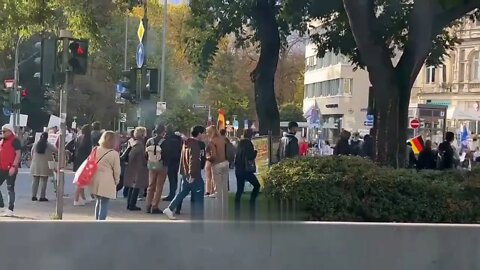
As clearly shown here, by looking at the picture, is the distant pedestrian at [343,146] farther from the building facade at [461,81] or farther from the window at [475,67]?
the window at [475,67]

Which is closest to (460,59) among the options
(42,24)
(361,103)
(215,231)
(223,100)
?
(361,103)

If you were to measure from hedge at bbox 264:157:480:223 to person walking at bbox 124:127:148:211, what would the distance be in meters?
5.81

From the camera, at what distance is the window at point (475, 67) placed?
56969 mm

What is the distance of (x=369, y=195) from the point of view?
951 centimetres

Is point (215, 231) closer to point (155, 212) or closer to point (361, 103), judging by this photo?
point (155, 212)

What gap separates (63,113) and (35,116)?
145 feet

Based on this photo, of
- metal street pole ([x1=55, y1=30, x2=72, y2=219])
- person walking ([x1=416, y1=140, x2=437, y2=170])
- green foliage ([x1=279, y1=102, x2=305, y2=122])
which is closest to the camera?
metal street pole ([x1=55, y1=30, x2=72, y2=219])

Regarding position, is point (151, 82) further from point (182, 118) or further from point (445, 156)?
point (182, 118)

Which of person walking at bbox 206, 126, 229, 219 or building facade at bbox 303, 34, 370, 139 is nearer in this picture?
person walking at bbox 206, 126, 229, 219

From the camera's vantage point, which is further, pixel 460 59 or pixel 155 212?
pixel 460 59

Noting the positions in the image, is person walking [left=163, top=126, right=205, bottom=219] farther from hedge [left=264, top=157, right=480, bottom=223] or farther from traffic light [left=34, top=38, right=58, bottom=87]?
hedge [left=264, top=157, right=480, bottom=223]

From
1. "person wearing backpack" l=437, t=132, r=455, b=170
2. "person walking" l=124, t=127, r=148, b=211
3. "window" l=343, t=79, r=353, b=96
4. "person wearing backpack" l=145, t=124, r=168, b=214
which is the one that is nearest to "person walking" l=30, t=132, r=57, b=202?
"person walking" l=124, t=127, r=148, b=211

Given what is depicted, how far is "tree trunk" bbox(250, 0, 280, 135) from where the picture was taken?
66.9 ft

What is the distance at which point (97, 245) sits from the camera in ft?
25.1
